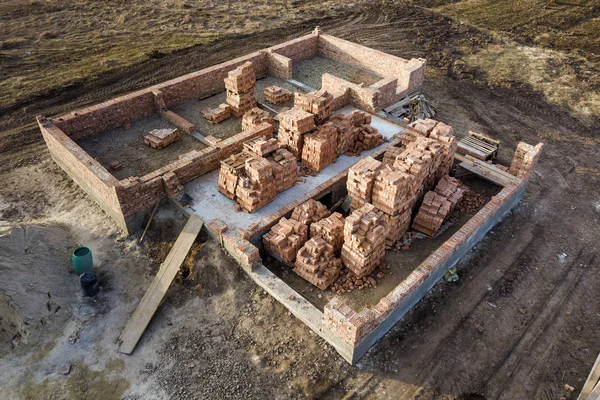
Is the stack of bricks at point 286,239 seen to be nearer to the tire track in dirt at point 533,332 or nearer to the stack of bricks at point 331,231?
the stack of bricks at point 331,231

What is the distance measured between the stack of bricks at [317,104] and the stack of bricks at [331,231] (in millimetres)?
3475

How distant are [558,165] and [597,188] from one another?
133 cm

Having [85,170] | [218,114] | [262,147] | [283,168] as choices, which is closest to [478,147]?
[283,168]

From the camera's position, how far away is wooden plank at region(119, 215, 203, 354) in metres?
8.34

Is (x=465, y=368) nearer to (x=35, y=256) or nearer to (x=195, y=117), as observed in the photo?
(x=35, y=256)

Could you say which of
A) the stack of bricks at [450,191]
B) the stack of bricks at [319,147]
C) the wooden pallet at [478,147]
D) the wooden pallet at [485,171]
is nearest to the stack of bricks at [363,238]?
the stack of bricks at [450,191]

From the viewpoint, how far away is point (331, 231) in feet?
30.3

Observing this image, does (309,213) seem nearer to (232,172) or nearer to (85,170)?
(232,172)

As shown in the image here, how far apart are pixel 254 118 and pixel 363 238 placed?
18.9ft

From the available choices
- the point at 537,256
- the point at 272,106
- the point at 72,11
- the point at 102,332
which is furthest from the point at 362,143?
the point at 72,11

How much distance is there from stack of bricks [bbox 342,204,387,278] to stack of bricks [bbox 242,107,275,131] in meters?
5.08

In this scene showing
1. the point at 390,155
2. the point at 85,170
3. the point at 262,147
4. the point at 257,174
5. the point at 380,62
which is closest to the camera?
the point at 257,174

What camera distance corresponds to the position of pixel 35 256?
9.36m

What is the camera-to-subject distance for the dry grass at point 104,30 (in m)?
17.7
